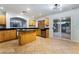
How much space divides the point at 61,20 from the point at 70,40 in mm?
1857

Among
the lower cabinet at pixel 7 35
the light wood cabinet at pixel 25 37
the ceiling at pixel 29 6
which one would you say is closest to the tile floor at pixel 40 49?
the light wood cabinet at pixel 25 37

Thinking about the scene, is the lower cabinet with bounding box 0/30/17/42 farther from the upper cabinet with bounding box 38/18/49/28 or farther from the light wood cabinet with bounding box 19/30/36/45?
the upper cabinet with bounding box 38/18/49/28

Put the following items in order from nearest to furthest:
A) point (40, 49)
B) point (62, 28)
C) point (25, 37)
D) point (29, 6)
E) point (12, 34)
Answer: point (29, 6) → point (40, 49) → point (25, 37) → point (12, 34) → point (62, 28)

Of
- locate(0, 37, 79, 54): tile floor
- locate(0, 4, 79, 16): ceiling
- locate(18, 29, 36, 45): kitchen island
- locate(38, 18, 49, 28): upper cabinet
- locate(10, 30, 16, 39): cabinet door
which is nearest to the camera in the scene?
locate(0, 4, 79, 16): ceiling

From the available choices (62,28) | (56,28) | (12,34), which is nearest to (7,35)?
(12,34)

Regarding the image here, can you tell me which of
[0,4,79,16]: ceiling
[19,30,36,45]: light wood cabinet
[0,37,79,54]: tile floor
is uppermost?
[0,4,79,16]: ceiling

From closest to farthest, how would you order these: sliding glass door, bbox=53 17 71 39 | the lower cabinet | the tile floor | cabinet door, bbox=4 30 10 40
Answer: the tile floor
the lower cabinet
cabinet door, bbox=4 30 10 40
sliding glass door, bbox=53 17 71 39

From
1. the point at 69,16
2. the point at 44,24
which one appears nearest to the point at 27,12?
the point at 69,16

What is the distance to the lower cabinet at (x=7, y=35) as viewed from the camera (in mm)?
7359

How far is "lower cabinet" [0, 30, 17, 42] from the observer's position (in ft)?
24.1

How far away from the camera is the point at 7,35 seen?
25.8 ft

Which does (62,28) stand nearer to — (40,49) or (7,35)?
(40,49)

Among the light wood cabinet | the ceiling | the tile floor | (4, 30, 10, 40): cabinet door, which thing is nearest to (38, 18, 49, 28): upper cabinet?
the light wood cabinet

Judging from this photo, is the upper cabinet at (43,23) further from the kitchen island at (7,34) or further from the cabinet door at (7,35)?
the cabinet door at (7,35)
